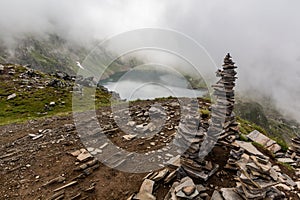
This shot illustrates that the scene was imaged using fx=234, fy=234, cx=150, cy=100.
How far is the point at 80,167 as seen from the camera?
47.4ft

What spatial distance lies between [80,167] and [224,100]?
34.1 feet

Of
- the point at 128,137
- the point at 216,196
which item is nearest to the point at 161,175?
the point at 216,196

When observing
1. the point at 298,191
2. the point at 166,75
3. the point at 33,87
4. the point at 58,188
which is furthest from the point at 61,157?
the point at 33,87


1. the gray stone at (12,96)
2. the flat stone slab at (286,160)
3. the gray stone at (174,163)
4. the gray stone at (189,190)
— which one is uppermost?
the flat stone slab at (286,160)

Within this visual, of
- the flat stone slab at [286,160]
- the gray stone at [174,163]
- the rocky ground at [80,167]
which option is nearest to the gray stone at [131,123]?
the rocky ground at [80,167]

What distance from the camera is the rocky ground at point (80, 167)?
495 inches

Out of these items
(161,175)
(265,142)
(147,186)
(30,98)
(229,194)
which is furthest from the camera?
(30,98)

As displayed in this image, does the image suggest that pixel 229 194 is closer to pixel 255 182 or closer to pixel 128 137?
pixel 255 182

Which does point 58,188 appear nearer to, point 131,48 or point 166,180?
point 166,180

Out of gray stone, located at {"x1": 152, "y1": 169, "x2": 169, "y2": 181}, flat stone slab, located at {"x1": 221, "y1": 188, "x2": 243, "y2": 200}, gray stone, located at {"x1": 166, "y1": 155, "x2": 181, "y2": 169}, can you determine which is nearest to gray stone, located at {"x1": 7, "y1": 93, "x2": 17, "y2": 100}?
gray stone, located at {"x1": 166, "y1": 155, "x2": 181, "y2": 169}

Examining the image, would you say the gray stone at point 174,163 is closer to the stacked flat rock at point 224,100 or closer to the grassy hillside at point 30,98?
the stacked flat rock at point 224,100

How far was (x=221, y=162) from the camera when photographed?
47.6 ft

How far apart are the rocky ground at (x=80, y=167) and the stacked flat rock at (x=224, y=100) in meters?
1.14

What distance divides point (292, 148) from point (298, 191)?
8.78m
